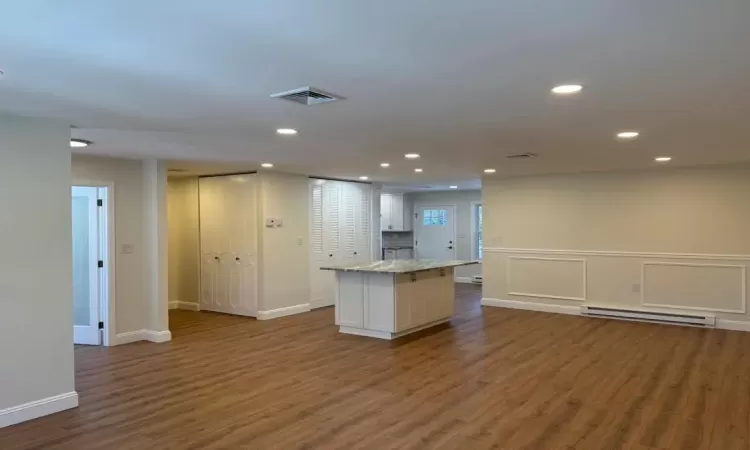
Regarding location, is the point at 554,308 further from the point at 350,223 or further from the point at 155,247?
the point at 155,247

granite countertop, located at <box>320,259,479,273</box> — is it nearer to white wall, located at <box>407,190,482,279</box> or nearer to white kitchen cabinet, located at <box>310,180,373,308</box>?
white kitchen cabinet, located at <box>310,180,373,308</box>

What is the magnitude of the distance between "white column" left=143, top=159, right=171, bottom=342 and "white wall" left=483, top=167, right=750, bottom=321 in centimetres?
514

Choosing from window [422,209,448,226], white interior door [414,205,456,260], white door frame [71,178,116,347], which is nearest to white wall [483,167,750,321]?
white interior door [414,205,456,260]

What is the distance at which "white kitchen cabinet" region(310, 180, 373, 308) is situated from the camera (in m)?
8.94

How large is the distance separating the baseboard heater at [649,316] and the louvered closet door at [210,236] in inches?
222

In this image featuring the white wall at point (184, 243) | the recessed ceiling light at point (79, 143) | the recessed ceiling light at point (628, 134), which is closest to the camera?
the recessed ceiling light at point (628, 134)

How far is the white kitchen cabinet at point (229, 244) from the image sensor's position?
26.5 ft

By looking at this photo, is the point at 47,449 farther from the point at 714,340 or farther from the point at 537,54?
the point at 714,340

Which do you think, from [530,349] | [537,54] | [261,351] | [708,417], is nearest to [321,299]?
[261,351]

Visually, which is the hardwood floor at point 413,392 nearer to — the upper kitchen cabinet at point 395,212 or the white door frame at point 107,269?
the white door frame at point 107,269

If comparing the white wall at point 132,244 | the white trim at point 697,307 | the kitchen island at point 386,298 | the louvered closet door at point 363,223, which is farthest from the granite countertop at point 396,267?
the white trim at point 697,307

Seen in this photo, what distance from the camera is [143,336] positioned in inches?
261

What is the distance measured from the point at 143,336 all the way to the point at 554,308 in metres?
5.95

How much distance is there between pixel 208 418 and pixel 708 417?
3.64m
